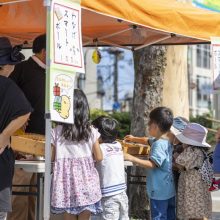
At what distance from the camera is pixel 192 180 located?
5559 mm

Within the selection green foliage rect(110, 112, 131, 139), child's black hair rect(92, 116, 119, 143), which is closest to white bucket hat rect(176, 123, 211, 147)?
child's black hair rect(92, 116, 119, 143)

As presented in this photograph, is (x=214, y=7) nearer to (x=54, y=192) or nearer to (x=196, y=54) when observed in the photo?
(x=54, y=192)

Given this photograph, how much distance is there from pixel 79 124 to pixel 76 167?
13.0 inches

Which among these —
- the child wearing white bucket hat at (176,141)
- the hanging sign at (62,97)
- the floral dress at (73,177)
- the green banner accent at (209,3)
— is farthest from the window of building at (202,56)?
the hanging sign at (62,97)

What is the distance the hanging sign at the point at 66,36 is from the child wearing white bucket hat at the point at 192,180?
5.51 ft

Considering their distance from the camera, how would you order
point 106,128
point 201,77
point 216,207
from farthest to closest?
1. point 201,77
2. point 216,207
3. point 106,128

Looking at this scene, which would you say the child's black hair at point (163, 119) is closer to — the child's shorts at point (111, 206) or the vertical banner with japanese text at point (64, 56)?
the child's shorts at point (111, 206)

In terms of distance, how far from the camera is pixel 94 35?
7.16 metres

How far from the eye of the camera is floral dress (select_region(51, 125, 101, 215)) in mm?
4324

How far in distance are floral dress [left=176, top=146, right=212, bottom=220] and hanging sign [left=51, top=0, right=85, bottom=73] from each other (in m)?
1.71

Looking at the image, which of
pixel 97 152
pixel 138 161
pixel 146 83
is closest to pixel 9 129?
pixel 97 152

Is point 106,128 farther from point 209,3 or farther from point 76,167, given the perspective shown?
point 209,3

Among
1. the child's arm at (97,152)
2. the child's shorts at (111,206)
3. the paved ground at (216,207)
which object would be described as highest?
the child's arm at (97,152)

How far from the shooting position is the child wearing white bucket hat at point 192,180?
5.53 meters
